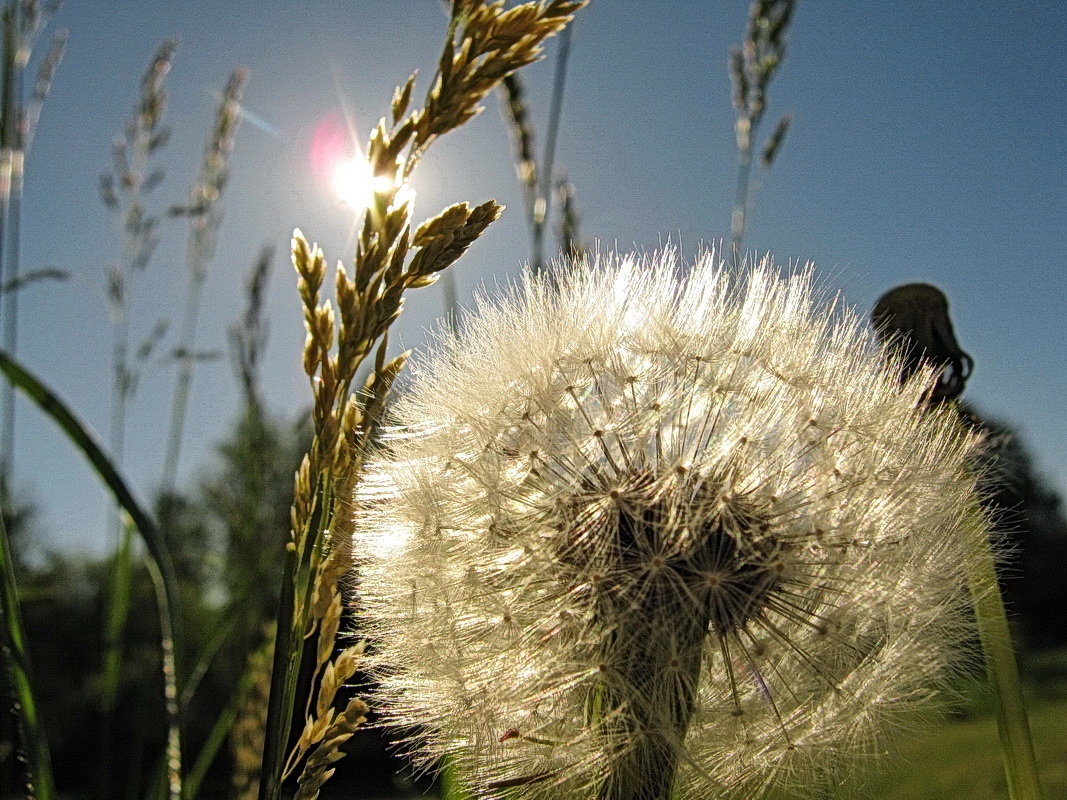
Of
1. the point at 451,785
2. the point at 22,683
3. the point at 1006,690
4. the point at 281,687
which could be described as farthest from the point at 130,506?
the point at 1006,690

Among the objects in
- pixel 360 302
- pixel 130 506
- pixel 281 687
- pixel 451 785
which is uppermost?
pixel 360 302

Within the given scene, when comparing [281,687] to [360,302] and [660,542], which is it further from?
[660,542]

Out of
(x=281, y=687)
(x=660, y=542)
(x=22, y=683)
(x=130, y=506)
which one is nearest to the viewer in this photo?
(x=281, y=687)

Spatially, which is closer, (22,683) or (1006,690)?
(22,683)

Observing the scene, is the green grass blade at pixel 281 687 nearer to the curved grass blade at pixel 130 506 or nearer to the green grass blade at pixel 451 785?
the curved grass blade at pixel 130 506

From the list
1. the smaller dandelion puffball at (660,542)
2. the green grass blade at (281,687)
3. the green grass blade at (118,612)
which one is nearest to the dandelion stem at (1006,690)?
the smaller dandelion puffball at (660,542)

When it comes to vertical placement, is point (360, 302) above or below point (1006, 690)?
above

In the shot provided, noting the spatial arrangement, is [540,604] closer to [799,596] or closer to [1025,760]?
[799,596]
